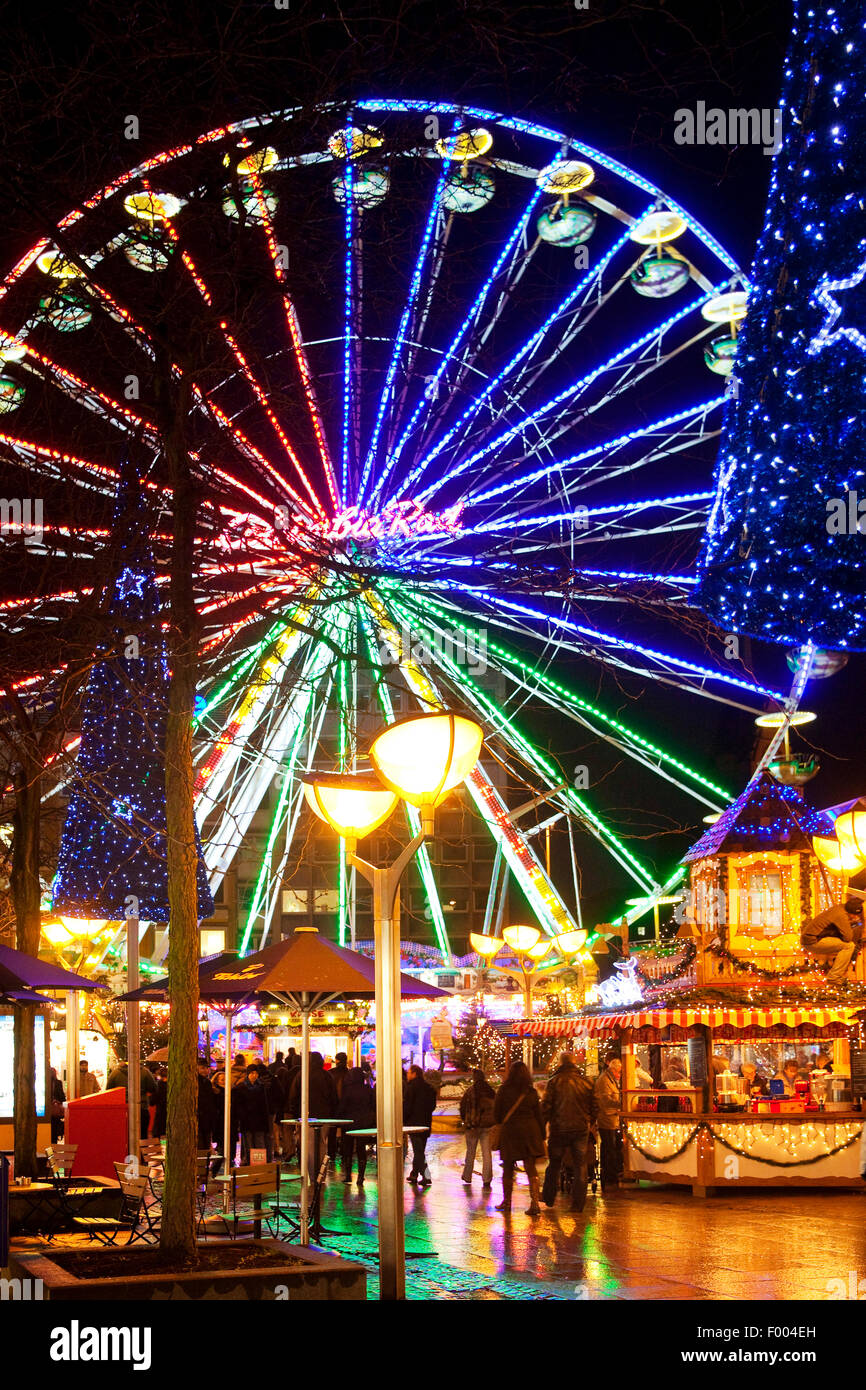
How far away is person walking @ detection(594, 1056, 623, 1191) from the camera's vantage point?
1964 centimetres

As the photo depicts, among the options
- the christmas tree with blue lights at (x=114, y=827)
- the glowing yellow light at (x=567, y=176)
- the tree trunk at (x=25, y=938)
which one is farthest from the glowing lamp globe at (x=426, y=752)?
the glowing yellow light at (x=567, y=176)

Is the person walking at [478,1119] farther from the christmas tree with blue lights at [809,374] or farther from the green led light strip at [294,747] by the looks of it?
the christmas tree with blue lights at [809,374]

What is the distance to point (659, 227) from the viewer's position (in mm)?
17188

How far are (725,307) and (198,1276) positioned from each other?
40.6 ft

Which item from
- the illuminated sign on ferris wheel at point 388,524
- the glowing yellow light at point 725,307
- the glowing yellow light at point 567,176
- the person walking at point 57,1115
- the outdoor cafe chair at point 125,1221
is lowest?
the person walking at point 57,1115

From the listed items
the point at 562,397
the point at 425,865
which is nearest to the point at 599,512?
the point at 562,397

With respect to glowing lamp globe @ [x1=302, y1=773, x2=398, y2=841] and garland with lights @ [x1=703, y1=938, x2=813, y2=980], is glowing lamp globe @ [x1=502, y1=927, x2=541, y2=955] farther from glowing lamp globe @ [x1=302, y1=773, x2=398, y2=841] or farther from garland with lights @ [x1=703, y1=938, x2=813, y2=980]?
glowing lamp globe @ [x1=302, y1=773, x2=398, y2=841]

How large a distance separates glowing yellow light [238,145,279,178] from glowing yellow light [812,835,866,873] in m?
7.05

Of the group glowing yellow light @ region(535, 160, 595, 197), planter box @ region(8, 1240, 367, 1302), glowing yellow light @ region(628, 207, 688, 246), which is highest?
glowing yellow light @ region(535, 160, 595, 197)

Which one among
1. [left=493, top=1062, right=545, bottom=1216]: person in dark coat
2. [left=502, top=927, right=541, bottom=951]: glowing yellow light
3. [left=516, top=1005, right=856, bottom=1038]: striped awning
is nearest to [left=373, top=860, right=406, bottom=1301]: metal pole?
[left=493, top=1062, right=545, bottom=1216]: person in dark coat

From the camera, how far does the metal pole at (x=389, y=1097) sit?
23.5 feet

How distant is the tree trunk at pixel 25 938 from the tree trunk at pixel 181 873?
5.58m

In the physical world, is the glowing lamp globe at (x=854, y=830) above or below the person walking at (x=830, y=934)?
above
